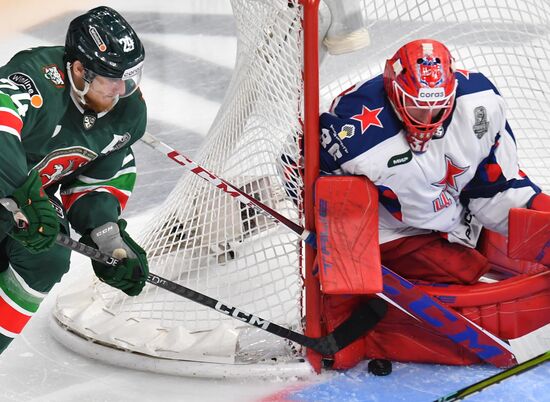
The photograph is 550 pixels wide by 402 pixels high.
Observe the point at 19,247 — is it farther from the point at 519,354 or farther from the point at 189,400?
the point at 519,354

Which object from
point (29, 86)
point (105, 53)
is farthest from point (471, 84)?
point (29, 86)

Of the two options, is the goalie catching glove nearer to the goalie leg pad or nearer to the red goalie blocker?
the red goalie blocker

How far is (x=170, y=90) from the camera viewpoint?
17.1ft

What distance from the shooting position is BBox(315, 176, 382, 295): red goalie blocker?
3006 mm

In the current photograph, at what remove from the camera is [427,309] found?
10.2 feet

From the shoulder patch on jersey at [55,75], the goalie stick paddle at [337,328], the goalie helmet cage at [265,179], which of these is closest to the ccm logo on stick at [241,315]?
the goalie stick paddle at [337,328]

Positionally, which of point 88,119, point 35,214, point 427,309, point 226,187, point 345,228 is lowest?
point 427,309

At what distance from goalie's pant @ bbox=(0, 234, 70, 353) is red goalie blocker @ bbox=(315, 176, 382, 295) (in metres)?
0.67

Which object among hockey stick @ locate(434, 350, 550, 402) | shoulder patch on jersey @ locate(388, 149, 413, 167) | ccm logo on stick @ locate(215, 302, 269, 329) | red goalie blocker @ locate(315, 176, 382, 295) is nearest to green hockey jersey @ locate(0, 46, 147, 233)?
ccm logo on stick @ locate(215, 302, 269, 329)

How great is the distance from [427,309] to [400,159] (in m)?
0.42

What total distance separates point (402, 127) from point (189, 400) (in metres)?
0.93

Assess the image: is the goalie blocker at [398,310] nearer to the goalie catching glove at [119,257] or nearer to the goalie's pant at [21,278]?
the goalie catching glove at [119,257]

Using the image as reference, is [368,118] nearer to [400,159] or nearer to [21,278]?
[400,159]

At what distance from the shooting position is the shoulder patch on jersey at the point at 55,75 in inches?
104
